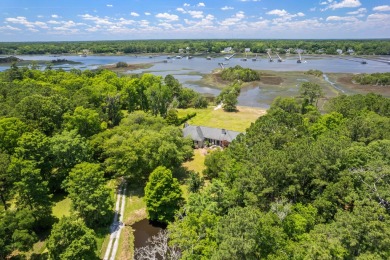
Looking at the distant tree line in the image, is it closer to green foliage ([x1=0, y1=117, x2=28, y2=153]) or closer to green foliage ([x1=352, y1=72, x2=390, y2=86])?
green foliage ([x1=0, y1=117, x2=28, y2=153])

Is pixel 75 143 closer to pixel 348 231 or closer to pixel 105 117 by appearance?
pixel 105 117

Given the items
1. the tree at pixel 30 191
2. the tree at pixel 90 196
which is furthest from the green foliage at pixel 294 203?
the tree at pixel 30 191

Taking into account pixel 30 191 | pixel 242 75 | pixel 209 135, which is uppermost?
pixel 242 75

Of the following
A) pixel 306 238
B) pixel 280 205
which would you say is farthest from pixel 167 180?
→ pixel 306 238

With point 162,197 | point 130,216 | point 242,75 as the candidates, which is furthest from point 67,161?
point 242,75

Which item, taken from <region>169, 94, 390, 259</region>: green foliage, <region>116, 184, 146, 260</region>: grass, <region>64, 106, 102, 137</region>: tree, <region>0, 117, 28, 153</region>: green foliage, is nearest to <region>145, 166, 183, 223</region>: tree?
<region>116, 184, 146, 260</region>: grass

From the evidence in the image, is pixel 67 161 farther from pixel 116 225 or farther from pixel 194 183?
pixel 194 183
